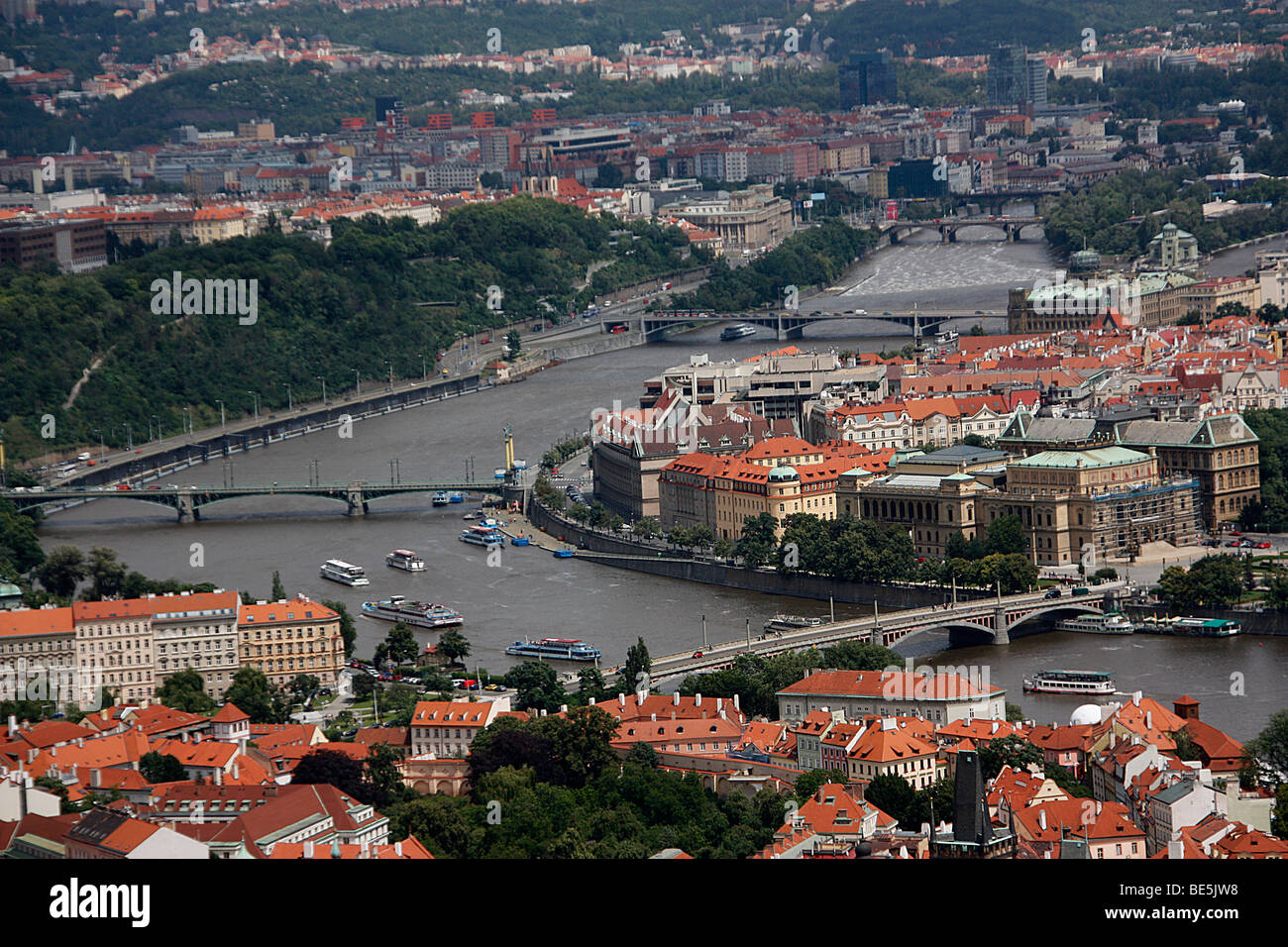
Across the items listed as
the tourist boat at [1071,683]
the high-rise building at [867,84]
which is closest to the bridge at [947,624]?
the tourist boat at [1071,683]

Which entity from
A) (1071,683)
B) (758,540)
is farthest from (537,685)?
(758,540)

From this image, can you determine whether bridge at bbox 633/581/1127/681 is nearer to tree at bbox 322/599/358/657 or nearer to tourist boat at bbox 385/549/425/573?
tree at bbox 322/599/358/657

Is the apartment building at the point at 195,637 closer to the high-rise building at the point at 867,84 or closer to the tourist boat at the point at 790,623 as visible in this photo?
the tourist boat at the point at 790,623

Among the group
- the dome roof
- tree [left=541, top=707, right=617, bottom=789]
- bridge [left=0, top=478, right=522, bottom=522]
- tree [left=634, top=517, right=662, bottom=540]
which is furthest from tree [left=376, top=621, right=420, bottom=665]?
bridge [left=0, top=478, right=522, bottom=522]

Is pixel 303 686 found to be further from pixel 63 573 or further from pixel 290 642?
pixel 63 573
